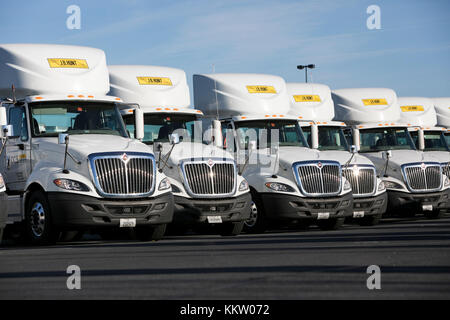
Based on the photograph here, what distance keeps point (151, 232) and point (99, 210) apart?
66.3 inches

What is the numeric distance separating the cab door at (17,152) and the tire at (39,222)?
69 centimetres

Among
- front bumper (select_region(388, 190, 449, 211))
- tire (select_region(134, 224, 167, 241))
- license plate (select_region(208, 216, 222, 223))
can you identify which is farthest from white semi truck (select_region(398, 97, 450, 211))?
tire (select_region(134, 224, 167, 241))

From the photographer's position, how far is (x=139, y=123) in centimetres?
1633

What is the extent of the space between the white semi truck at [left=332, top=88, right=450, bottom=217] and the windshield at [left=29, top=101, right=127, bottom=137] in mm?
7784

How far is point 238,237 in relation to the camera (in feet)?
53.9

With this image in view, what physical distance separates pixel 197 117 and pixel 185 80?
3.61 ft

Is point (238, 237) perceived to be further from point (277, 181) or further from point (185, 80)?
point (185, 80)

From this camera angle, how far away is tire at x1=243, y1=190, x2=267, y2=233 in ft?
57.4

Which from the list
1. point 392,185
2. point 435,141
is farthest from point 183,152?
point 435,141

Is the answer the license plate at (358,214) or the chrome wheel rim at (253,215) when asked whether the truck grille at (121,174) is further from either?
the license plate at (358,214)

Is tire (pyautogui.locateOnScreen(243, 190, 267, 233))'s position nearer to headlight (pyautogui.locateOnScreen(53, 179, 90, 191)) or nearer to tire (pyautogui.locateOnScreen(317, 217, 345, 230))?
tire (pyautogui.locateOnScreen(317, 217, 345, 230))

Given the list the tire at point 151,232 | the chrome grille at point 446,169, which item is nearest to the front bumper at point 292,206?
the tire at point 151,232

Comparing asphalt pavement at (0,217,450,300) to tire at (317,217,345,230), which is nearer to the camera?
asphalt pavement at (0,217,450,300)
